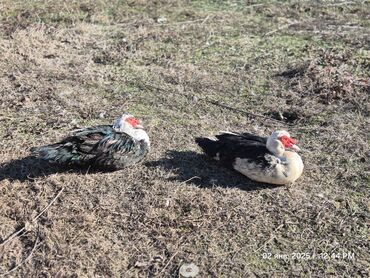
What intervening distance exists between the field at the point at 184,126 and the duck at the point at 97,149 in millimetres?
166

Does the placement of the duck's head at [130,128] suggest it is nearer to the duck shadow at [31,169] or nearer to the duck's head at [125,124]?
the duck's head at [125,124]

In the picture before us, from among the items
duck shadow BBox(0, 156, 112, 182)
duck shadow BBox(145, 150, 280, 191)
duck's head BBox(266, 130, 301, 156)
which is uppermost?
duck's head BBox(266, 130, 301, 156)

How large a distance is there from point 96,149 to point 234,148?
1.40 meters

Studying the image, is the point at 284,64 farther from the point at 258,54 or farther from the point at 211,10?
the point at 211,10

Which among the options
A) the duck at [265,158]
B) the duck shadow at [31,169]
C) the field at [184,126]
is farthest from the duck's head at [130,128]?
the duck at [265,158]

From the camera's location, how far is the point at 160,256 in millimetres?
4738

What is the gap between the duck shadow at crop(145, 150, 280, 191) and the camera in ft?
18.4

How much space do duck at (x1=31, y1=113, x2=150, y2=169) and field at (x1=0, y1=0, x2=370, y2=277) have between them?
166 mm

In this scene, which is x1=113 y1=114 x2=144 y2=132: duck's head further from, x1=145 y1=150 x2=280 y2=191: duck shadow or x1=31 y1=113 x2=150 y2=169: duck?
x1=145 y1=150 x2=280 y2=191: duck shadow

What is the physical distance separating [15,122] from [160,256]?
288cm

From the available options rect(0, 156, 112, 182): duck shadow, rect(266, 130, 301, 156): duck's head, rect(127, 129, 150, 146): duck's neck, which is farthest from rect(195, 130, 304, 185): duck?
rect(0, 156, 112, 182): duck shadow

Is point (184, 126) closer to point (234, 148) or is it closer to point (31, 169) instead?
point (234, 148)

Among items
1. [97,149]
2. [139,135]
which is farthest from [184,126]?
Result: [97,149]
